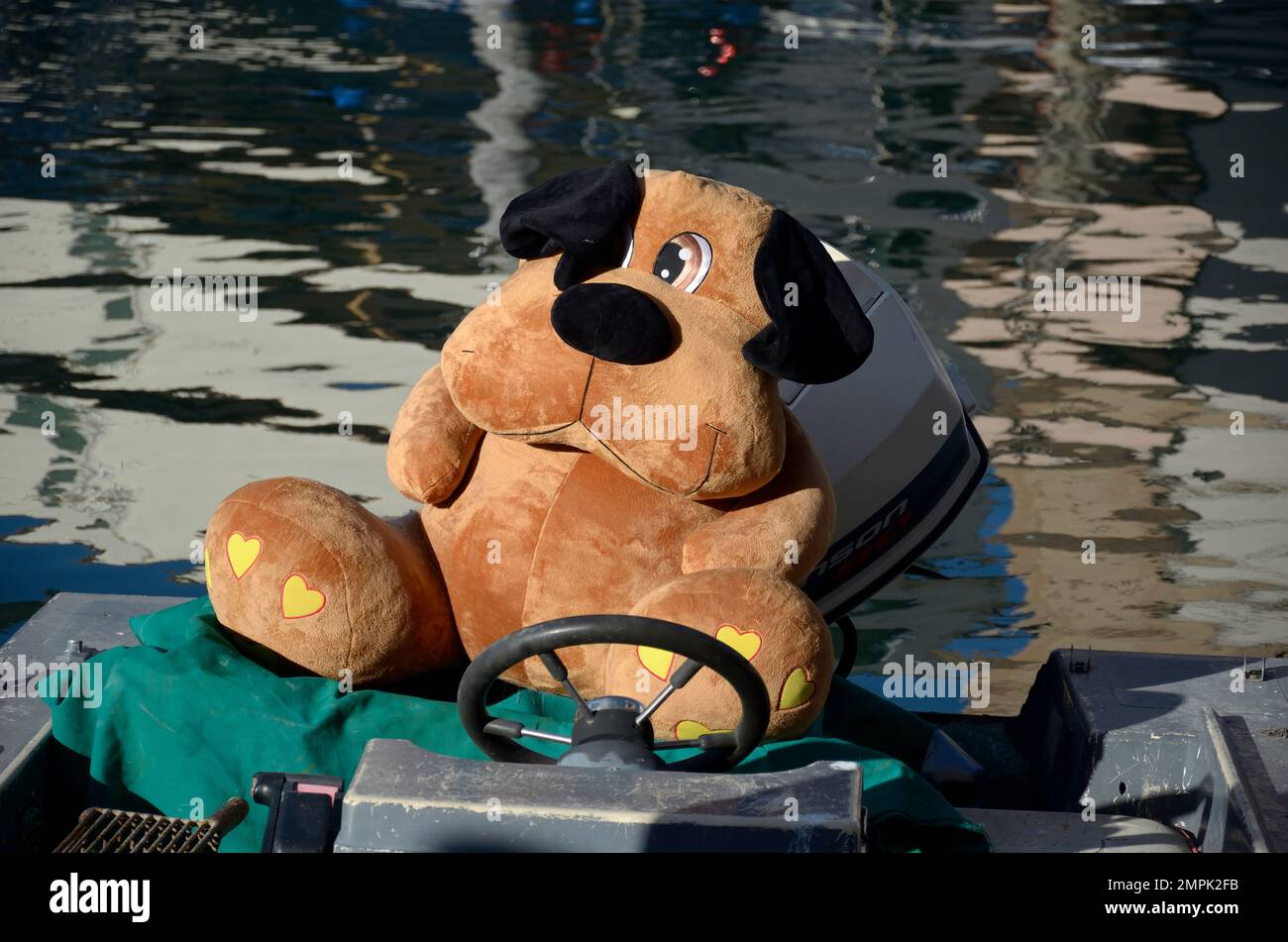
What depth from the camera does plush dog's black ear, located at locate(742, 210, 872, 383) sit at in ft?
9.03

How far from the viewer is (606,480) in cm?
296

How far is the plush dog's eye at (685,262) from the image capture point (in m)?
2.81

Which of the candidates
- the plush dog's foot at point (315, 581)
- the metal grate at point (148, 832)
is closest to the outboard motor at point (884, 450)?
the plush dog's foot at point (315, 581)

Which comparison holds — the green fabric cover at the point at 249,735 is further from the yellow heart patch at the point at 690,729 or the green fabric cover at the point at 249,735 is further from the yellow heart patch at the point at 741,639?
the yellow heart patch at the point at 741,639

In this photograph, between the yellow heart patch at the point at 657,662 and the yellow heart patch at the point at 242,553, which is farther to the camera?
the yellow heart patch at the point at 242,553

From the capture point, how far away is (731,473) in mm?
2797

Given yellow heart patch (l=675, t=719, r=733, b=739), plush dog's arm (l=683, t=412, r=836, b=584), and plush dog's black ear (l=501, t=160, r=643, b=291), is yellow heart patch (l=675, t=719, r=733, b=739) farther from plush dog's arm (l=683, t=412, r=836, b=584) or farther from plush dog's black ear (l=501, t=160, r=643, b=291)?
plush dog's black ear (l=501, t=160, r=643, b=291)

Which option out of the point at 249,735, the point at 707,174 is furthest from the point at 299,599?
the point at 707,174

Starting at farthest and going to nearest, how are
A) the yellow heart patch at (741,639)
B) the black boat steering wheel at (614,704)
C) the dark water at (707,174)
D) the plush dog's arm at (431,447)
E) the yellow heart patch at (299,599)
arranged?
the dark water at (707,174) < the plush dog's arm at (431,447) < the yellow heart patch at (299,599) < the yellow heart patch at (741,639) < the black boat steering wheel at (614,704)

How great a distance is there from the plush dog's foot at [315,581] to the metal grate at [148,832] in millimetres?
362

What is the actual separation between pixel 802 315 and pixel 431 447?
2.50 ft

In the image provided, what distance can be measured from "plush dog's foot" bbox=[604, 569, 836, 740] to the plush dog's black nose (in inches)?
16.0

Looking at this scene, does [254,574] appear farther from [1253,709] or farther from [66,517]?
[66,517]
